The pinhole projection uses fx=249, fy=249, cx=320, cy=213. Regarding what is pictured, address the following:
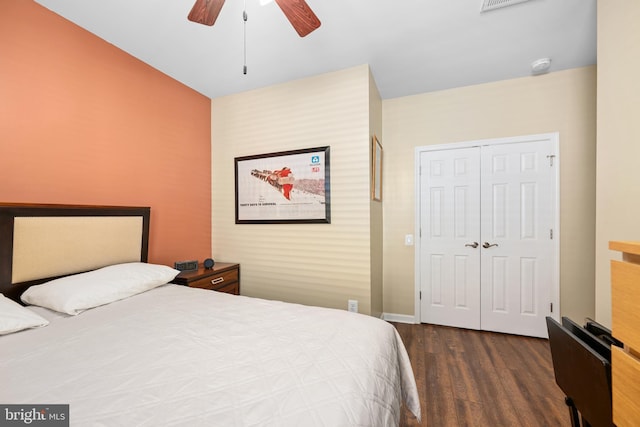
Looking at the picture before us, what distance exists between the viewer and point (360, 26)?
199 centimetres

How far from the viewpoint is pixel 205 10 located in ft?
4.62

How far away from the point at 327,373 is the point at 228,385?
1.18ft

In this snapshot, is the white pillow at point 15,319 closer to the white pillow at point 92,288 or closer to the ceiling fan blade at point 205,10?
the white pillow at point 92,288

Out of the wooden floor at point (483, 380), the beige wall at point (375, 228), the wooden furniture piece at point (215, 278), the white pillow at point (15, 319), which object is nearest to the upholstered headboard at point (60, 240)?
the white pillow at point (15, 319)

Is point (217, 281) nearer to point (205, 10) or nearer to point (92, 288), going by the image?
point (92, 288)

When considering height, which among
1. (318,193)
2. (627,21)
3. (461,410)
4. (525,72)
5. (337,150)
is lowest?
(461,410)

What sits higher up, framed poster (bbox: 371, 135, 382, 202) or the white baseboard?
framed poster (bbox: 371, 135, 382, 202)

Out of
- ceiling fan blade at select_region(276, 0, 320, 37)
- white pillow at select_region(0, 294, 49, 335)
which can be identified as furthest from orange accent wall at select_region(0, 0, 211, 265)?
ceiling fan blade at select_region(276, 0, 320, 37)

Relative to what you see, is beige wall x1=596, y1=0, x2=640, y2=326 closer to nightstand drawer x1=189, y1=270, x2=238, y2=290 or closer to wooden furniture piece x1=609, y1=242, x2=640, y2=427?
wooden furniture piece x1=609, y1=242, x2=640, y2=427

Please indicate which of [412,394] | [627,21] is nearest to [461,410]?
[412,394]

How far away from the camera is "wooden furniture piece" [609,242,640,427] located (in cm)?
65

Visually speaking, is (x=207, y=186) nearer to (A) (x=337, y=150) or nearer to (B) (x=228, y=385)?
(A) (x=337, y=150)

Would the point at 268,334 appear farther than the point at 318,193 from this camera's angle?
No

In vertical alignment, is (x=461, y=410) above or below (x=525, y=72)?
below
